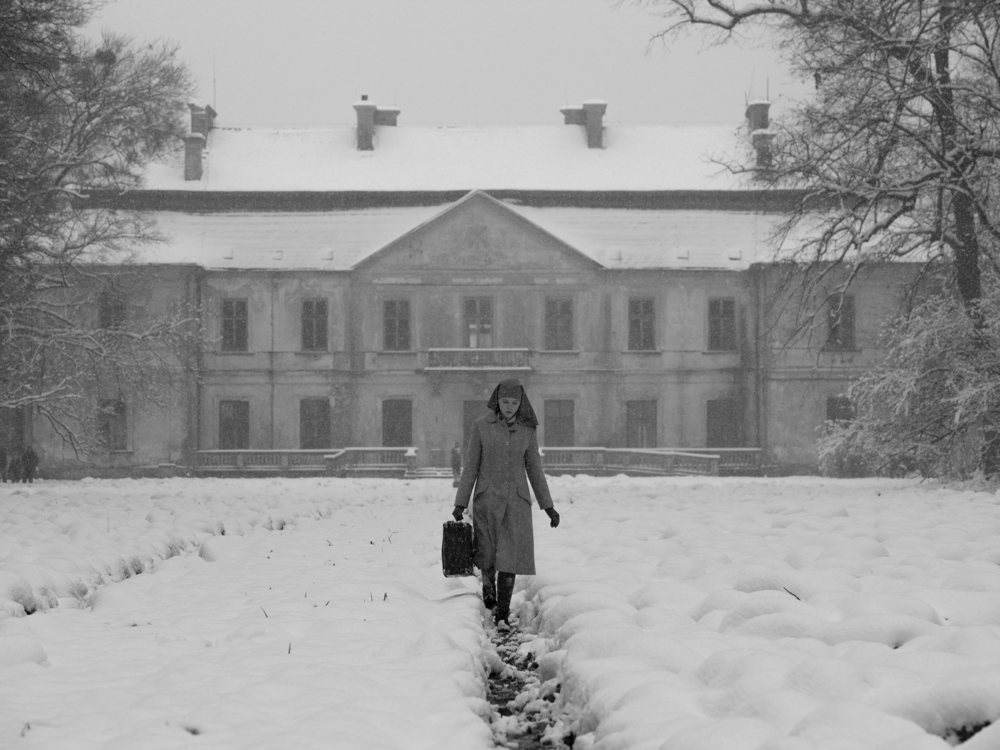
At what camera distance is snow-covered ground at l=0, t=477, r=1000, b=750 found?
4.02m

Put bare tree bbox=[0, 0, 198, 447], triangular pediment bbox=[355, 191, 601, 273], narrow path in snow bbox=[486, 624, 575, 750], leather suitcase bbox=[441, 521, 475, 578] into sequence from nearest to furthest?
narrow path in snow bbox=[486, 624, 575, 750], leather suitcase bbox=[441, 521, 475, 578], bare tree bbox=[0, 0, 198, 447], triangular pediment bbox=[355, 191, 601, 273]

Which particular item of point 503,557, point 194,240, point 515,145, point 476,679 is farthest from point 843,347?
point 476,679

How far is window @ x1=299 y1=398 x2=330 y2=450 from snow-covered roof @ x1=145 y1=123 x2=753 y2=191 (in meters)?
7.44

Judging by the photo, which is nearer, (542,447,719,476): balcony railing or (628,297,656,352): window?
(542,447,719,476): balcony railing

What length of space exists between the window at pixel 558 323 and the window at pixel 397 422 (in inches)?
198

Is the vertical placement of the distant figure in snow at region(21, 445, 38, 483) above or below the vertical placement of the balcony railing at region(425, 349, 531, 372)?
below

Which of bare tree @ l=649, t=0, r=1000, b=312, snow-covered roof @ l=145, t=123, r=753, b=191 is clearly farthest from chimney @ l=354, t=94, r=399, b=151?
bare tree @ l=649, t=0, r=1000, b=312

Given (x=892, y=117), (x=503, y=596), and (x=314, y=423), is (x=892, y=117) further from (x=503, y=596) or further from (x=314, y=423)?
(x=314, y=423)

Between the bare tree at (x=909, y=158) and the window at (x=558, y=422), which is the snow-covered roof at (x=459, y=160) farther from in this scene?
the bare tree at (x=909, y=158)

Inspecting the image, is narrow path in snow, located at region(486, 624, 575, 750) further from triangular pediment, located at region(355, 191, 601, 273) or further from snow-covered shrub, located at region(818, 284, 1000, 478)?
triangular pediment, located at region(355, 191, 601, 273)

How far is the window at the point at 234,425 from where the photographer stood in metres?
36.3

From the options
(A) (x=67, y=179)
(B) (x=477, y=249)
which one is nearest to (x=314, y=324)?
(B) (x=477, y=249)

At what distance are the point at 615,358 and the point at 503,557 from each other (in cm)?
2929

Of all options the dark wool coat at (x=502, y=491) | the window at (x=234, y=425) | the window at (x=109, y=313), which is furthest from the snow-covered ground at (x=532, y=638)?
the window at (x=109, y=313)
